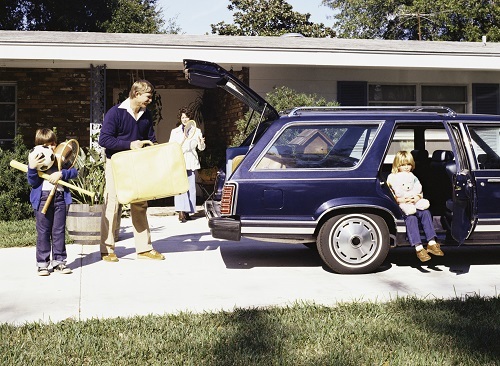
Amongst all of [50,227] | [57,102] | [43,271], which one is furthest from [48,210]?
[57,102]

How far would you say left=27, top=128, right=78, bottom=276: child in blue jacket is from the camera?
6809 mm

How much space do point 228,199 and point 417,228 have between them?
1.93m

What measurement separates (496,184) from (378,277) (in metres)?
1.56

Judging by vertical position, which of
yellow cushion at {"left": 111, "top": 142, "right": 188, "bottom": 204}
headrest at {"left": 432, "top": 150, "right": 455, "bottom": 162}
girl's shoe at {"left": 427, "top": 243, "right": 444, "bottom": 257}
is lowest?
girl's shoe at {"left": 427, "top": 243, "right": 444, "bottom": 257}

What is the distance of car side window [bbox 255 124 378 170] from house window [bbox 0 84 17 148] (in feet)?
31.5

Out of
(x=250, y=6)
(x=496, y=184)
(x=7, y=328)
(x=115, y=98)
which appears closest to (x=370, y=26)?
(x=250, y=6)

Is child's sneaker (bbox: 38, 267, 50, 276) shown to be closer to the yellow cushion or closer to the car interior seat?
the yellow cushion

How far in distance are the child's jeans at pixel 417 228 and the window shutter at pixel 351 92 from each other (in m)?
7.52

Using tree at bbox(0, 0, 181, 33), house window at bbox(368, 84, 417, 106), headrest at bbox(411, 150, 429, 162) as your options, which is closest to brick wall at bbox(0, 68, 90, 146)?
house window at bbox(368, 84, 417, 106)

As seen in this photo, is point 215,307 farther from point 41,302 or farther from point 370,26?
point 370,26

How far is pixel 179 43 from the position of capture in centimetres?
1278

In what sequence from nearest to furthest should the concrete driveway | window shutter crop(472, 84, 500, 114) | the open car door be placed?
1. the concrete driveway
2. the open car door
3. window shutter crop(472, 84, 500, 114)

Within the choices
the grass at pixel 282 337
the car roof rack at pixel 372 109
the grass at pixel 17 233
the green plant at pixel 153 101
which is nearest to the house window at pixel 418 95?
the green plant at pixel 153 101

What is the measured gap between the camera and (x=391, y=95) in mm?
14781
